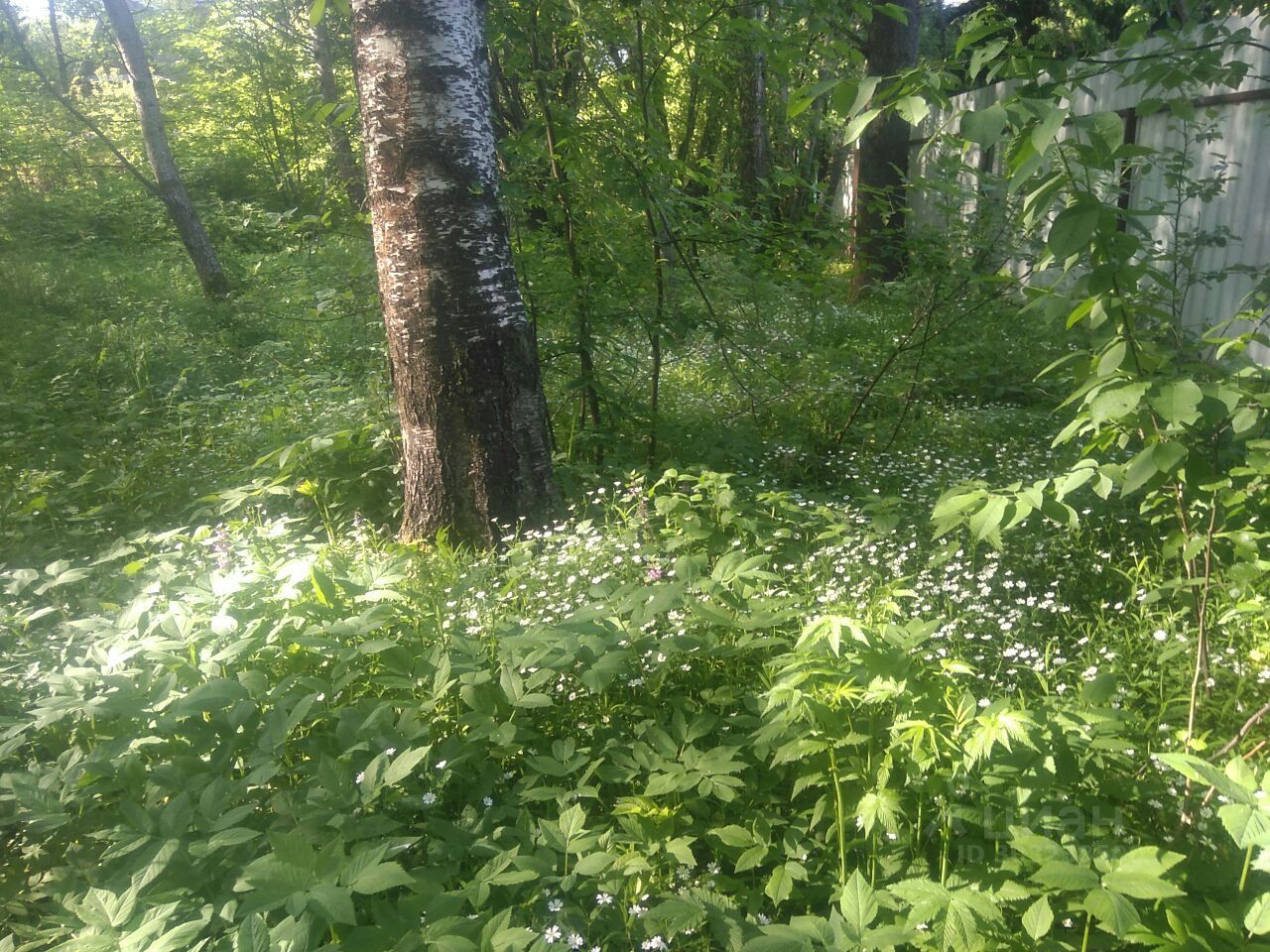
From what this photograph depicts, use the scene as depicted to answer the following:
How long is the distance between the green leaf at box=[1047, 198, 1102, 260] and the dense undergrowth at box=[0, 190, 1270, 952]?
36.5 inches

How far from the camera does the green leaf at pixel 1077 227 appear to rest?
5.54 ft

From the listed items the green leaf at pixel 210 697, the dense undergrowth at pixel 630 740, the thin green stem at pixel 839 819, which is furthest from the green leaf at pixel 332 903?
the thin green stem at pixel 839 819

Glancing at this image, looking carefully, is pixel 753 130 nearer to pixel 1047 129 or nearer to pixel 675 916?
pixel 1047 129

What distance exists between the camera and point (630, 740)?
220 cm

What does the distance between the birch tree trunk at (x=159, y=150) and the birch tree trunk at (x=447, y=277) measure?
25.0 feet

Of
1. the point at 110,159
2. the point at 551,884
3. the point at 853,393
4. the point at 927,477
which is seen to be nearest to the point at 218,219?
the point at 110,159

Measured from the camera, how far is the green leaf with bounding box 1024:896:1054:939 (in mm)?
1399

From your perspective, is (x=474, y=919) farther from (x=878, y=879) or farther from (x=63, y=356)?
(x=63, y=356)

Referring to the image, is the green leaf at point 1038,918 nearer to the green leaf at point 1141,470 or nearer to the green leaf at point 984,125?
the green leaf at point 1141,470

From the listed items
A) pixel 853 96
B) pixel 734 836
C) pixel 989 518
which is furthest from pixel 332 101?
pixel 734 836

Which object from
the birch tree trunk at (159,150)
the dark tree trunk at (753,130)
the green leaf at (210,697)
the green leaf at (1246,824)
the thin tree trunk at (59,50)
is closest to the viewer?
the green leaf at (1246,824)

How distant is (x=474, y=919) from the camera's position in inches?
60.3

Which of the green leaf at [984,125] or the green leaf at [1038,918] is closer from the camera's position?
the green leaf at [1038,918]

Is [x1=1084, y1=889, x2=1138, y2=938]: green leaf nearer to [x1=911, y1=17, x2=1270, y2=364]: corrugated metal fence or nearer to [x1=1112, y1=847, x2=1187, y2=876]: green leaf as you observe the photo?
[x1=1112, y1=847, x2=1187, y2=876]: green leaf
